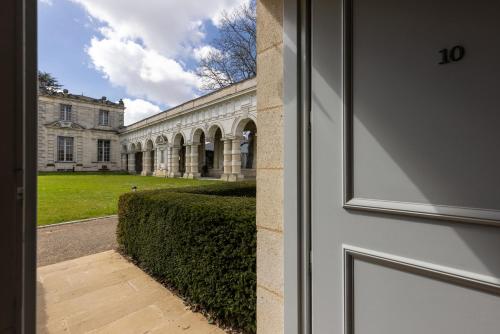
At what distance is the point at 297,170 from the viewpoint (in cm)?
150

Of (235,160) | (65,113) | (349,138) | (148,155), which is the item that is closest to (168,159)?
(148,155)

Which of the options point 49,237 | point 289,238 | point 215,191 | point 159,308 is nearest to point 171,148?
point 49,237

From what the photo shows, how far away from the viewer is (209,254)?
8.88ft

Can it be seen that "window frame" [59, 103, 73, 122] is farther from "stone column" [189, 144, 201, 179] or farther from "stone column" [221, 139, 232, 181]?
"stone column" [221, 139, 232, 181]

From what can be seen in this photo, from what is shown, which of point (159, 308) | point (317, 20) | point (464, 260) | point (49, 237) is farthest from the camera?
point (49, 237)

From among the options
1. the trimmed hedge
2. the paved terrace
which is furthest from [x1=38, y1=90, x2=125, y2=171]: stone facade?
the trimmed hedge

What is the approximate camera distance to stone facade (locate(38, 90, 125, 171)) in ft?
108

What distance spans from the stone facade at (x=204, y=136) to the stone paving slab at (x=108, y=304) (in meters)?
10.7

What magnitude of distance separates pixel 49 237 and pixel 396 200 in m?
7.07

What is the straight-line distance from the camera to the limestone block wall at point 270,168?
65.3 inches

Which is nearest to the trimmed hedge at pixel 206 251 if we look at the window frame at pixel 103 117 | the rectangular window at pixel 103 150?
the rectangular window at pixel 103 150

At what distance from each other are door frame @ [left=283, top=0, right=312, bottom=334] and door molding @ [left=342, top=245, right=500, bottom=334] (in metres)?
0.22

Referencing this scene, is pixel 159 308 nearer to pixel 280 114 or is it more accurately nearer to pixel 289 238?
pixel 289 238
